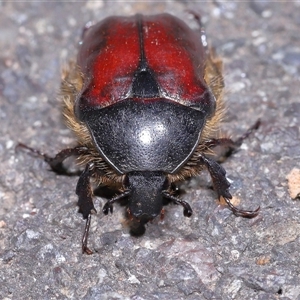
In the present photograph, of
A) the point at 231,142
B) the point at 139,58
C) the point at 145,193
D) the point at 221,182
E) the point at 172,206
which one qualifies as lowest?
the point at 172,206

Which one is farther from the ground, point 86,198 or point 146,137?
point 146,137

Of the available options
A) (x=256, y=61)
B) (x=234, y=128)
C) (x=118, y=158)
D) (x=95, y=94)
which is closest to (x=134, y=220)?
(x=118, y=158)

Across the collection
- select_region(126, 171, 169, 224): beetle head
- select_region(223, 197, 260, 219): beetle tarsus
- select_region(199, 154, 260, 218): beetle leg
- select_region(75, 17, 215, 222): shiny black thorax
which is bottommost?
select_region(223, 197, 260, 219): beetle tarsus

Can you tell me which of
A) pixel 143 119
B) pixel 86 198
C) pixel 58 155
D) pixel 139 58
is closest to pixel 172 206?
pixel 86 198

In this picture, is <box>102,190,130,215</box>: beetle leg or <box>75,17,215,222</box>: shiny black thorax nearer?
<box>75,17,215,222</box>: shiny black thorax

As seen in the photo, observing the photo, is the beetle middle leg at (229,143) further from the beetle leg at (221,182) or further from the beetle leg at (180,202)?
the beetle leg at (180,202)

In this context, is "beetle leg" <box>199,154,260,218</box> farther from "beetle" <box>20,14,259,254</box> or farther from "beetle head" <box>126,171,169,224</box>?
"beetle head" <box>126,171,169,224</box>

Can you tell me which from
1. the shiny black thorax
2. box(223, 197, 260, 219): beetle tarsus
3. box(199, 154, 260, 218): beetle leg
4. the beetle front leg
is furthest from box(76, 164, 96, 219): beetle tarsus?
box(223, 197, 260, 219): beetle tarsus

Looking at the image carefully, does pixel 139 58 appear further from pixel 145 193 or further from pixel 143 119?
pixel 145 193
